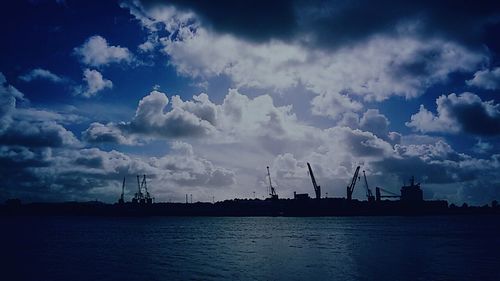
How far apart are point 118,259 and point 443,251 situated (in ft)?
144

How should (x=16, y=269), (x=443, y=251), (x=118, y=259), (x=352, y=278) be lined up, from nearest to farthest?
(x=352, y=278)
(x=16, y=269)
(x=118, y=259)
(x=443, y=251)

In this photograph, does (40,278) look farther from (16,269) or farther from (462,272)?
(462,272)

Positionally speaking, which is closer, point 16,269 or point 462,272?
point 462,272

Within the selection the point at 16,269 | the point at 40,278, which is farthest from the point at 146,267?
Answer: the point at 16,269

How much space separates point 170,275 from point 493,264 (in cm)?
3374

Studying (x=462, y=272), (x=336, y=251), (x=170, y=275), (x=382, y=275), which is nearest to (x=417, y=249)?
(x=336, y=251)

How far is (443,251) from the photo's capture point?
5678 centimetres

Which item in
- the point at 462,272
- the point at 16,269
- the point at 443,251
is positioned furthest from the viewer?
the point at 443,251

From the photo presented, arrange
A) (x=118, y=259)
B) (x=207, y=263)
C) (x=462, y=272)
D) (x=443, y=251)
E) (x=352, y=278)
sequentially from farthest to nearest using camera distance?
1. (x=443, y=251)
2. (x=118, y=259)
3. (x=207, y=263)
4. (x=462, y=272)
5. (x=352, y=278)

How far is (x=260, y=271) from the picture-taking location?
127 feet

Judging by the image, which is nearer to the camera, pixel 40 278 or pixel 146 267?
pixel 40 278

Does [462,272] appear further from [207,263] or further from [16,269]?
[16,269]

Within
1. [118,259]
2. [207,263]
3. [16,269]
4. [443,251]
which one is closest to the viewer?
[16,269]

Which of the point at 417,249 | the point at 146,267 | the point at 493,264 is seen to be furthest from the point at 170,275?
the point at 417,249
